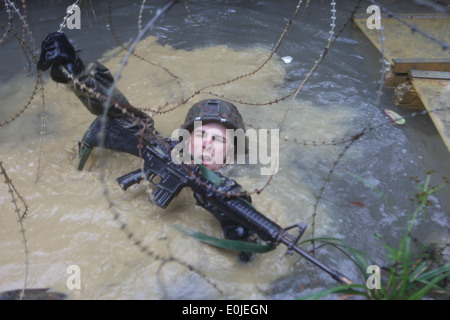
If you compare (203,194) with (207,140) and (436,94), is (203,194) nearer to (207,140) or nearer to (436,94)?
(207,140)

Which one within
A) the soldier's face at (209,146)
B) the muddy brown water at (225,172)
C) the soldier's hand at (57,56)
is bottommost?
the muddy brown water at (225,172)

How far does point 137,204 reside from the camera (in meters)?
3.06

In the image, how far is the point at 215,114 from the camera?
11.1 feet

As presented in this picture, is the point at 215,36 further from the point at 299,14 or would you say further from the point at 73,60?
the point at 73,60

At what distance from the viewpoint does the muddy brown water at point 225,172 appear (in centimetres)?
252

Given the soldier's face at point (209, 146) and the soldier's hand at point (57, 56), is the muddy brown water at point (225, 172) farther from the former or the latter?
the soldier's hand at point (57, 56)

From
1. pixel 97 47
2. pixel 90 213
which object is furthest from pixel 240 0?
pixel 90 213

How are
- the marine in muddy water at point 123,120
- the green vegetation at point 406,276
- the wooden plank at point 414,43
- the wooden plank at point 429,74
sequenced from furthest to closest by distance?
the wooden plank at point 414,43 → the wooden plank at point 429,74 → the marine in muddy water at point 123,120 → the green vegetation at point 406,276

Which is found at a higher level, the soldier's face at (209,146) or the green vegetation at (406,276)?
the soldier's face at (209,146)

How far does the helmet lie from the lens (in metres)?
3.37

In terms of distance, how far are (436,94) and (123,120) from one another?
325 cm

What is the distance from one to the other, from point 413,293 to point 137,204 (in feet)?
7.21

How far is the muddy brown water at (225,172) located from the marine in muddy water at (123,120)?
0.27 metres

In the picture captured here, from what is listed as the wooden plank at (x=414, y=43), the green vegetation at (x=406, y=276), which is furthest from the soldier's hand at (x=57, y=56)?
the wooden plank at (x=414, y=43)
